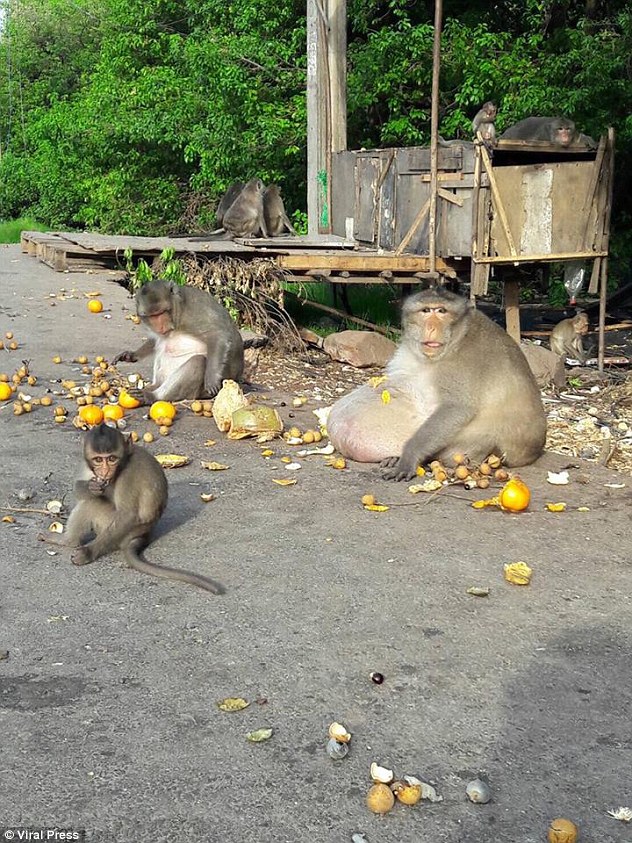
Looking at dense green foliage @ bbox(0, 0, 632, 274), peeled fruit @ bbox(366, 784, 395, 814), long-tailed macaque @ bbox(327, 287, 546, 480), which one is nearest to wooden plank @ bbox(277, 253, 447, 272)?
dense green foliage @ bbox(0, 0, 632, 274)

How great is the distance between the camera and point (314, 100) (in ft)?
47.6

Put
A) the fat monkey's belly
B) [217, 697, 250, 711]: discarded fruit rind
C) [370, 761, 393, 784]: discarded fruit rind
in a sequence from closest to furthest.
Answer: [370, 761, 393, 784]: discarded fruit rind
[217, 697, 250, 711]: discarded fruit rind
the fat monkey's belly

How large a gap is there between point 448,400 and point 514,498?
881 millimetres

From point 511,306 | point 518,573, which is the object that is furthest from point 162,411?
point 511,306

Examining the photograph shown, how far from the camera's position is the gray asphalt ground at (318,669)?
2.98 m

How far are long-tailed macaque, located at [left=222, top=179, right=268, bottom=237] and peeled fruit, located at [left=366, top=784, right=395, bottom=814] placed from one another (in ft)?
36.2

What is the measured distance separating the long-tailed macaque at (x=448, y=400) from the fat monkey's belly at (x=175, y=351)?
6.05 feet

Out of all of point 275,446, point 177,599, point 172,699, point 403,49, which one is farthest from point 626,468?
point 403,49

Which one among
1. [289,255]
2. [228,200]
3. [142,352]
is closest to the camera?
[142,352]

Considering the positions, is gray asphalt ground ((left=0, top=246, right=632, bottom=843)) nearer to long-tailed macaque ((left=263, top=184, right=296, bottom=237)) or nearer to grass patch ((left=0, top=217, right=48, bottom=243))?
long-tailed macaque ((left=263, top=184, right=296, bottom=237))

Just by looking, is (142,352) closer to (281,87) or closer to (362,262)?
(362,262)

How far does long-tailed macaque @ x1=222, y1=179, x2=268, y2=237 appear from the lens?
1355 cm

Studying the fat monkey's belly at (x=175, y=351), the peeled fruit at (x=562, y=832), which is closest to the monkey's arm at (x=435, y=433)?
the fat monkey's belly at (x=175, y=351)

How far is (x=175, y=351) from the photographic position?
7.94m
